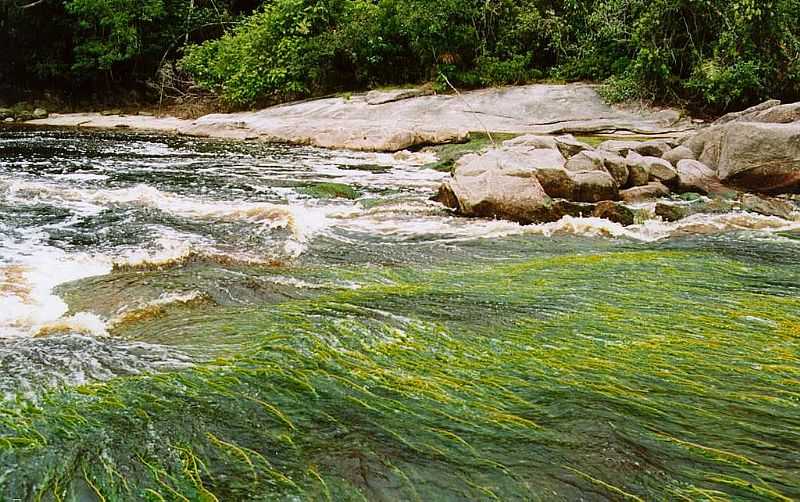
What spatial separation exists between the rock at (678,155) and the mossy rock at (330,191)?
222 inches

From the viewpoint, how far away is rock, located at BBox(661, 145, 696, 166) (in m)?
11.0

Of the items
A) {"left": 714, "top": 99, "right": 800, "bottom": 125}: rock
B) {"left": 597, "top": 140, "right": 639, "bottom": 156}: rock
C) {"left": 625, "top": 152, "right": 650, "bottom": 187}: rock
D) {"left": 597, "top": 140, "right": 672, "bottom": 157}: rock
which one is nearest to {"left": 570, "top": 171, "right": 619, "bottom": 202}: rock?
{"left": 625, "top": 152, "right": 650, "bottom": 187}: rock

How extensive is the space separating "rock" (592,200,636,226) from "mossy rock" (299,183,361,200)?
3752mm

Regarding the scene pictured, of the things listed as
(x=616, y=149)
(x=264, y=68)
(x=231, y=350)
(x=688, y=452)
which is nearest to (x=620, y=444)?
(x=688, y=452)

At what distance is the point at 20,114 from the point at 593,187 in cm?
2443

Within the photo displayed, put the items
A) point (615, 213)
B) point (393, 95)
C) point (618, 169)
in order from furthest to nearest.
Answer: point (393, 95) → point (618, 169) → point (615, 213)

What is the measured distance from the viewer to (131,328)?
406cm

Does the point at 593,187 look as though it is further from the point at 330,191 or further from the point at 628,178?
the point at 330,191

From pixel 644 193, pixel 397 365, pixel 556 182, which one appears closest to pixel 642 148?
pixel 644 193

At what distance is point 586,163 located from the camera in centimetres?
950

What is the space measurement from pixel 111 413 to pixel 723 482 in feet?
8.70

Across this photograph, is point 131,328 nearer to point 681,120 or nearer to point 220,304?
point 220,304

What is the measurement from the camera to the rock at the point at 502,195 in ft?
26.3

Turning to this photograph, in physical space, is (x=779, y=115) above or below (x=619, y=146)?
above
